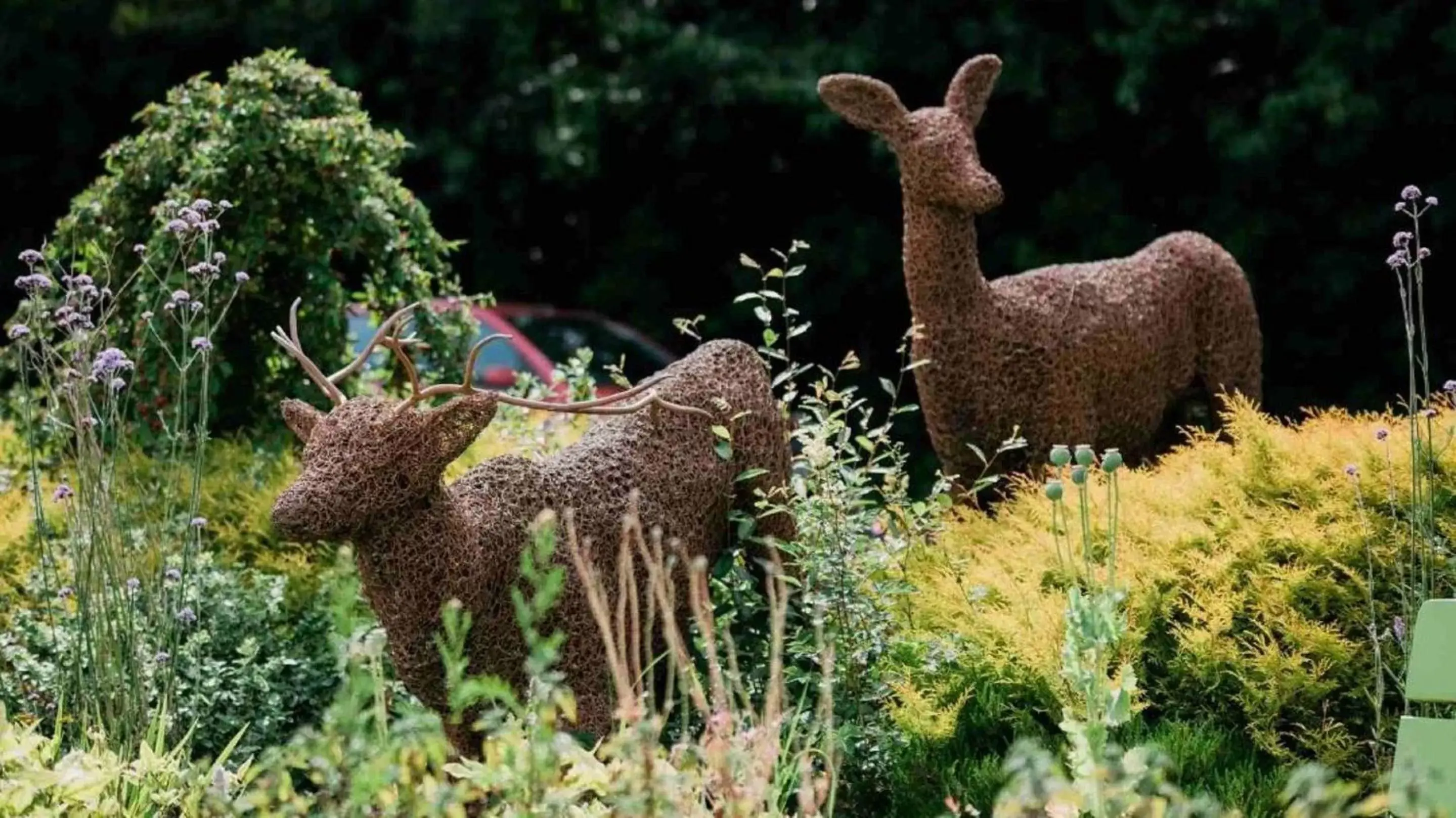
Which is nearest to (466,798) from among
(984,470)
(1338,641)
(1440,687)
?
(1440,687)

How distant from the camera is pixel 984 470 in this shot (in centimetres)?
522

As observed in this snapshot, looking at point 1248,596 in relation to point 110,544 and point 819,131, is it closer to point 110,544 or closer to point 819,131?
point 110,544

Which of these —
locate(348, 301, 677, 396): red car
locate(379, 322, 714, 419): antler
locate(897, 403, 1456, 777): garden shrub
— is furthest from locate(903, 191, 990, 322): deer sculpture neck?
locate(348, 301, 677, 396): red car

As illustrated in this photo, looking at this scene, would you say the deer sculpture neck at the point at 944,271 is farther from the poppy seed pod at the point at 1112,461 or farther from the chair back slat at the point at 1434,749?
the chair back slat at the point at 1434,749

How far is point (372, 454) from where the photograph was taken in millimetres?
3707

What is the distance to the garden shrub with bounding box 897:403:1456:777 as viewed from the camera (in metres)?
4.00

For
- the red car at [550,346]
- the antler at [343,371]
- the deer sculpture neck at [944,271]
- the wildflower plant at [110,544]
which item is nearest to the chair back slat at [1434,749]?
the antler at [343,371]

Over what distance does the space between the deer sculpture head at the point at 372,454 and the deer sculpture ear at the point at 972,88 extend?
2.14 meters

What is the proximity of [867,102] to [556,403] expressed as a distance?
171 centimetres

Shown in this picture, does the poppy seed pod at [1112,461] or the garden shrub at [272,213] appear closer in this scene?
the poppy seed pod at [1112,461]

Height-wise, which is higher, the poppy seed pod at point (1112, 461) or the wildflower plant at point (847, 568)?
the poppy seed pod at point (1112, 461)

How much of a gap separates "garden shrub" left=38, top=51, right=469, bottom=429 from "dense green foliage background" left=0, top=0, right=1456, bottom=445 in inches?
235

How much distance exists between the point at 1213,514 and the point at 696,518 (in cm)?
124

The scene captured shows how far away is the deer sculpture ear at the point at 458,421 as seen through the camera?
3791 millimetres
